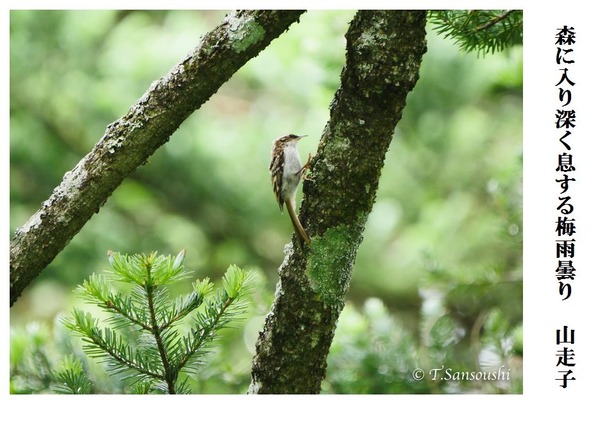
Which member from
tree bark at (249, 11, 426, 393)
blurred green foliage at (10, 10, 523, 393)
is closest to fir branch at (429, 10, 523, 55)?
tree bark at (249, 11, 426, 393)

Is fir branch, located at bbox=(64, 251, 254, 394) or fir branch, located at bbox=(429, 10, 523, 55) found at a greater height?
fir branch, located at bbox=(429, 10, 523, 55)

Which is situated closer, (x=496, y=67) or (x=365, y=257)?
(x=496, y=67)

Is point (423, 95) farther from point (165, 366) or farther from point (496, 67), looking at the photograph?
point (165, 366)

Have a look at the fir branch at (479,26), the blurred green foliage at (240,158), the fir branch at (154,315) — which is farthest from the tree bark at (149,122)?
the blurred green foliage at (240,158)

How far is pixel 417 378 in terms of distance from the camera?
1499 millimetres

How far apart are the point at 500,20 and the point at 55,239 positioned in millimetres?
867

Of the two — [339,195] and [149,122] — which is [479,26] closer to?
[339,195]

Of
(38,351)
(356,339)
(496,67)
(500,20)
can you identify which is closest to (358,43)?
(500,20)

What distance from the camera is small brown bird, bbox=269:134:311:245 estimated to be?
45.7 inches

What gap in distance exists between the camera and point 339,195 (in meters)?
1.01

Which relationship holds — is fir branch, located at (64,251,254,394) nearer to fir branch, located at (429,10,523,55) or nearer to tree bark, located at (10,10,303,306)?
tree bark, located at (10,10,303,306)

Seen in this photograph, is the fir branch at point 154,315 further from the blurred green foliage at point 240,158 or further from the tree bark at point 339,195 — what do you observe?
the blurred green foliage at point 240,158

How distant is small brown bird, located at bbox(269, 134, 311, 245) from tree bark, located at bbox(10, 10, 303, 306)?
21 cm
